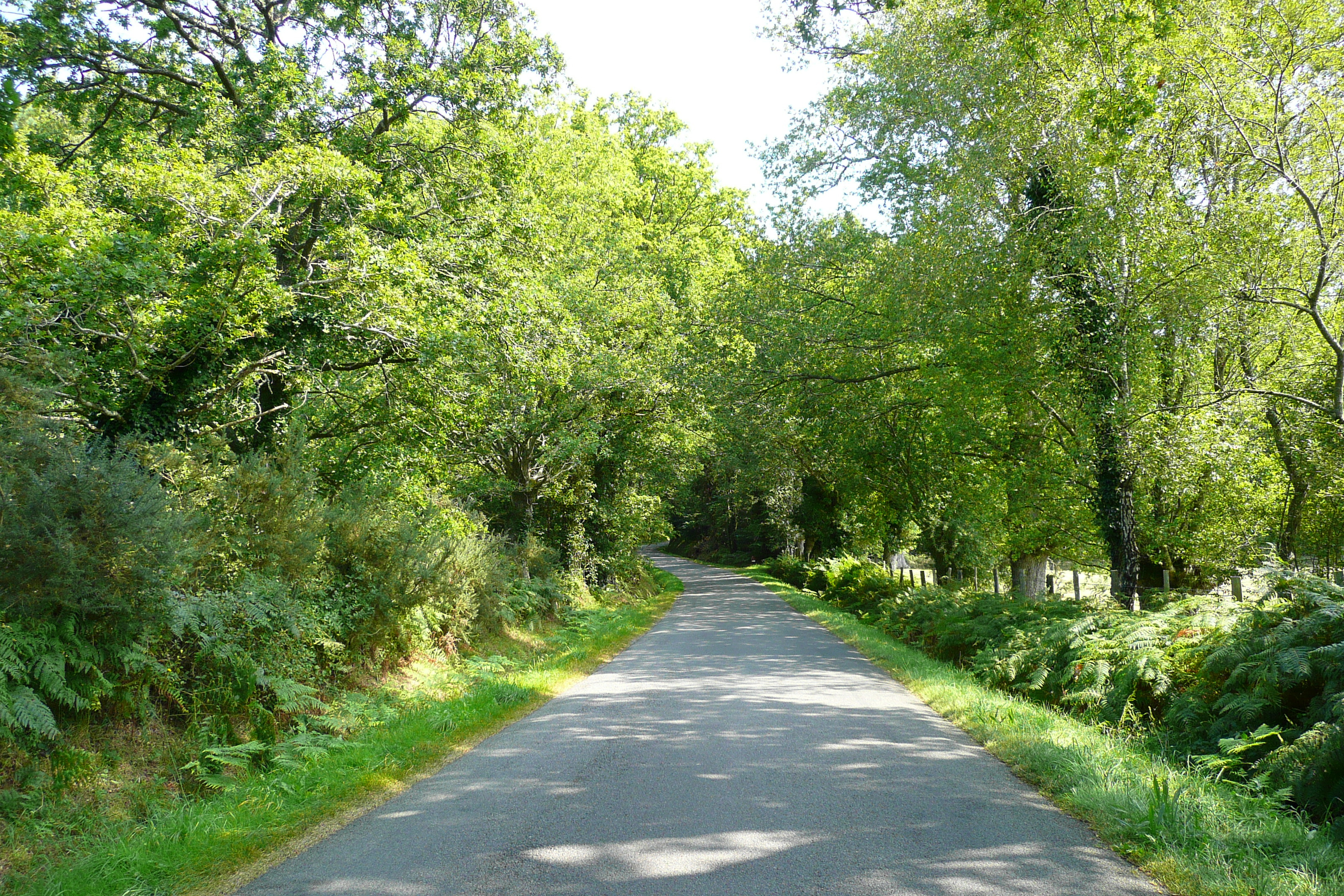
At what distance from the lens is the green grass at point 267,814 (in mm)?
4199

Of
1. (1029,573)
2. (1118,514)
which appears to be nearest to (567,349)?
(1118,514)

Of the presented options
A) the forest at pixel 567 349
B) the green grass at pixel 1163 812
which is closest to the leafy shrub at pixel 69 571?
the forest at pixel 567 349

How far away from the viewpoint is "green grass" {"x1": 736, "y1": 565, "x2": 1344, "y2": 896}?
13.3 feet

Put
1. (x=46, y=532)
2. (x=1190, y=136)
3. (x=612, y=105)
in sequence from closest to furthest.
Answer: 1. (x=46, y=532)
2. (x=1190, y=136)
3. (x=612, y=105)

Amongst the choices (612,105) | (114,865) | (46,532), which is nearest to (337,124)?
(46,532)

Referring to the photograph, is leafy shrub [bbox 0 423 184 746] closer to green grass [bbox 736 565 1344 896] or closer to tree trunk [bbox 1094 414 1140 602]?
green grass [bbox 736 565 1344 896]

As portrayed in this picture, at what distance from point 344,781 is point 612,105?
3526 centimetres

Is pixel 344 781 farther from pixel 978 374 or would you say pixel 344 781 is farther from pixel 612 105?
pixel 612 105

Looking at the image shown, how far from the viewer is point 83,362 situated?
7.06m

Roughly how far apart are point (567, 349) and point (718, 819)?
10.7 meters

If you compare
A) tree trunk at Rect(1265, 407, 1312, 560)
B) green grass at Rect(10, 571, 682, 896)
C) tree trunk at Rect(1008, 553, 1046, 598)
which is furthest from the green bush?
tree trunk at Rect(1008, 553, 1046, 598)

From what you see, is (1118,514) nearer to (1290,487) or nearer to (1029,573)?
(1290,487)

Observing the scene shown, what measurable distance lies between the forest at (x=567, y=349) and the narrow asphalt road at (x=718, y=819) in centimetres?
187

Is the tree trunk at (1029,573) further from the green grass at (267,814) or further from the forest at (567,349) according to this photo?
the green grass at (267,814)
